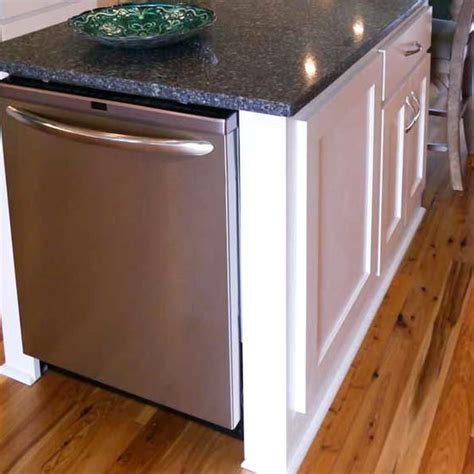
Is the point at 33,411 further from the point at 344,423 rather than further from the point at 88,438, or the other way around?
the point at 344,423

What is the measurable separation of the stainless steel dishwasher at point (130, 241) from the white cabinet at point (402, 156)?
0.76 meters

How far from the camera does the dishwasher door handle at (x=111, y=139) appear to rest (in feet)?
5.27

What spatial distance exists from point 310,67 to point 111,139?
452 millimetres

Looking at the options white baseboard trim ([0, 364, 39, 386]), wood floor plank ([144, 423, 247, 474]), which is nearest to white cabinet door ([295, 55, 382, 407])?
wood floor plank ([144, 423, 247, 474])

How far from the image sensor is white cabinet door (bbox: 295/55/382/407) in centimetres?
171

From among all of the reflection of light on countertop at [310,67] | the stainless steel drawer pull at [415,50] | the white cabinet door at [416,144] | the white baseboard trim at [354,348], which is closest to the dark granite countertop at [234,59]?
the reflection of light on countertop at [310,67]

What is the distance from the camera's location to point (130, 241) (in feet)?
5.93

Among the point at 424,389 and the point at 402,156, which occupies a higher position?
the point at 402,156

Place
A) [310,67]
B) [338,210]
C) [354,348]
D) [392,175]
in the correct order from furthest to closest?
[392,175]
[354,348]
[338,210]
[310,67]

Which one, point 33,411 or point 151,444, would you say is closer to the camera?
point 151,444

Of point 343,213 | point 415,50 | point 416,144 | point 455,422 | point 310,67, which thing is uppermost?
point 310,67

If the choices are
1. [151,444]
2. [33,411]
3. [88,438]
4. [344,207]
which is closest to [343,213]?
[344,207]

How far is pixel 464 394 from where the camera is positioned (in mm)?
2146

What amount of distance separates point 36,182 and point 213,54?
0.51 meters
